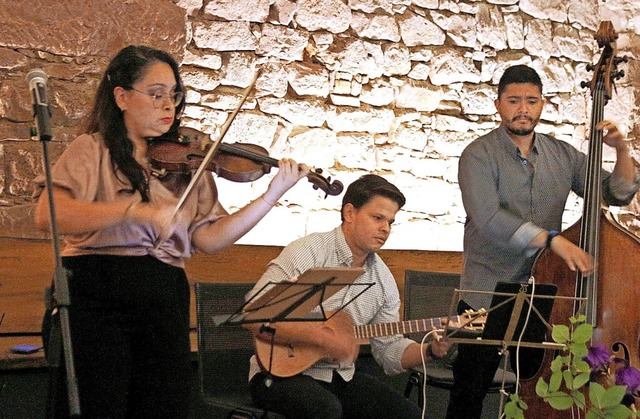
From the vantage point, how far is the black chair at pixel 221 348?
340 cm

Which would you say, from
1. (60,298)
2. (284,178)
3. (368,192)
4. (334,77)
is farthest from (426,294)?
(60,298)

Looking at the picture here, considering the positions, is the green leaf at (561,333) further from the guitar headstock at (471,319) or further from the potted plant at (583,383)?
the guitar headstock at (471,319)

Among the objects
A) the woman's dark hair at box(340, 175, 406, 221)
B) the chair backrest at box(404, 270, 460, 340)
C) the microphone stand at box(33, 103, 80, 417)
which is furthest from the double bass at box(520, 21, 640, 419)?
the microphone stand at box(33, 103, 80, 417)

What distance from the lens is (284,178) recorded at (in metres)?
2.68

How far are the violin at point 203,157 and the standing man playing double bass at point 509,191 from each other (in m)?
0.64

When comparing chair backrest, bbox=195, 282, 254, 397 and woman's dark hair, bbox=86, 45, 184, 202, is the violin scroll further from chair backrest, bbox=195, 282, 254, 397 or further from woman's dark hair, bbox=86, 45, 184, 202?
chair backrest, bbox=195, 282, 254, 397

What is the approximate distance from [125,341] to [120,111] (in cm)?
61

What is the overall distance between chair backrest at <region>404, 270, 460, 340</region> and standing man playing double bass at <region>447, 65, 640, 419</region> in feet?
1.93

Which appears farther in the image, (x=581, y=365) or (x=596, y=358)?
(x=596, y=358)

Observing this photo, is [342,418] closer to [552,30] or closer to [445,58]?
[445,58]

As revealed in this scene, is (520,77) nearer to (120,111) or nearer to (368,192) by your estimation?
(368,192)

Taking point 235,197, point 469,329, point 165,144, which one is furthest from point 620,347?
point 235,197

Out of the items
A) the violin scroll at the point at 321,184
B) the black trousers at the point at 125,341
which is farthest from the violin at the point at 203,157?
the black trousers at the point at 125,341

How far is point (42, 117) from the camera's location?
2.04 meters
